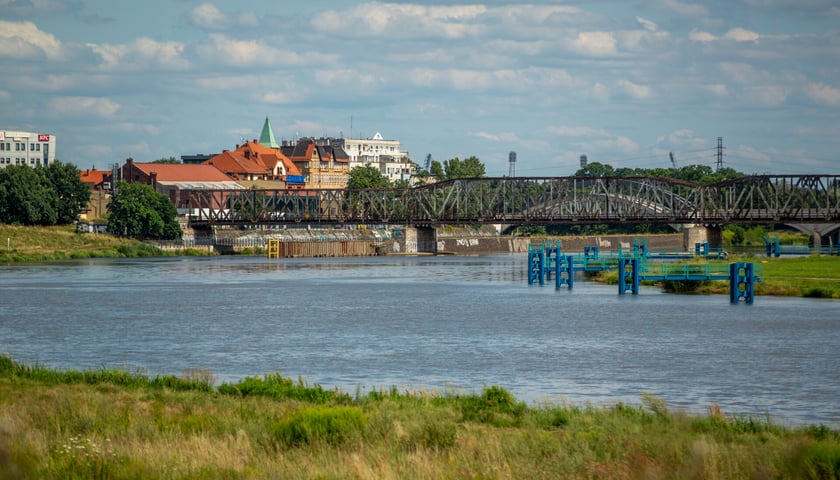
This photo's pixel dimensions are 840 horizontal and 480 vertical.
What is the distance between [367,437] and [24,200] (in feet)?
460

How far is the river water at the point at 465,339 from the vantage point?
3600cm

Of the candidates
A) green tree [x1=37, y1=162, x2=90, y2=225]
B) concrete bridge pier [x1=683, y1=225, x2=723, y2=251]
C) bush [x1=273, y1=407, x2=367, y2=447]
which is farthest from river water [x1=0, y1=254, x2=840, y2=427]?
concrete bridge pier [x1=683, y1=225, x2=723, y2=251]

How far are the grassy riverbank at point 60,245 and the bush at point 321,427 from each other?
11769cm

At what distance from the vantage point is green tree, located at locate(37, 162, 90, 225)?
166000mm

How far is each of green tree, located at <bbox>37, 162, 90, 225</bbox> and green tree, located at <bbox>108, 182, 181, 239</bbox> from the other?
5.17 meters

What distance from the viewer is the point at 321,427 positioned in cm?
2392

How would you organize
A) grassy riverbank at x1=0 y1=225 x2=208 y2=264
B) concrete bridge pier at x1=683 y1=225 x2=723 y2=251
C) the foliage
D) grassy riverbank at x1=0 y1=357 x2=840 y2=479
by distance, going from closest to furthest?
grassy riverbank at x1=0 y1=357 x2=840 y2=479
the foliage
grassy riverbank at x1=0 y1=225 x2=208 y2=264
concrete bridge pier at x1=683 y1=225 x2=723 y2=251

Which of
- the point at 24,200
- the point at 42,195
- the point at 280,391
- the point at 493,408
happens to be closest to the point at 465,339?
the point at 280,391

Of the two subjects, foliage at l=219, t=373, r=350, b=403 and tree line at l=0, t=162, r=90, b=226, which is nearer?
foliage at l=219, t=373, r=350, b=403

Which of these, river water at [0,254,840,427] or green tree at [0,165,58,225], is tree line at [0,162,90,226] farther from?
river water at [0,254,840,427]

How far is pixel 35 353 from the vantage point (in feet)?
146

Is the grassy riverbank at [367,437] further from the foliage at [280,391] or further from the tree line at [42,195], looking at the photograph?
the tree line at [42,195]

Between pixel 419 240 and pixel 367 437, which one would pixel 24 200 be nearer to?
pixel 419 240

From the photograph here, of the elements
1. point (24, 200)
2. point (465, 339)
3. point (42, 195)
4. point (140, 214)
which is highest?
point (42, 195)
